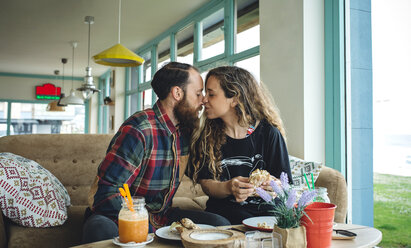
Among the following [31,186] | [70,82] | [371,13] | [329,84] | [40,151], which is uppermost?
[70,82]

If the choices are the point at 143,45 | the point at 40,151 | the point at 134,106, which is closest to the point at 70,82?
the point at 134,106

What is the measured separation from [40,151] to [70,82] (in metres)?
9.54

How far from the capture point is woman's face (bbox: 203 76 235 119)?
1.82 m

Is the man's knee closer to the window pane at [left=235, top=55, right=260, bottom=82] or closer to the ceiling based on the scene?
the window pane at [left=235, top=55, right=260, bottom=82]

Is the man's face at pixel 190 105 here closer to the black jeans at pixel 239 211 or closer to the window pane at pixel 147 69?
the black jeans at pixel 239 211

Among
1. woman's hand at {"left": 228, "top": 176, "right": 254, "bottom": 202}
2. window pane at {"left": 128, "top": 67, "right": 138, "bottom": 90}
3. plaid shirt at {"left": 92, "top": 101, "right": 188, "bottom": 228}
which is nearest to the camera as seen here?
woman's hand at {"left": 228, "top": 176, "right": 254, "bottom": 202}

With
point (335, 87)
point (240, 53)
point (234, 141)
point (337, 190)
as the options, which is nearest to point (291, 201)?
point (234, 141)

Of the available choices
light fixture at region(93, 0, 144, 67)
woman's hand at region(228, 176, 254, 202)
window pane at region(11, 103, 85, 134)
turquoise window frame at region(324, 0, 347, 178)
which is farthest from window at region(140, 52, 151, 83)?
woman's hand at region(228, 176, 254, 202)

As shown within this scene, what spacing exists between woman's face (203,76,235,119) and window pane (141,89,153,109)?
5418mm

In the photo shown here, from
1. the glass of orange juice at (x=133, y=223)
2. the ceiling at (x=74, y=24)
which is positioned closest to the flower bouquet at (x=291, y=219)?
the glass of orange juice at (x=133, y=223)

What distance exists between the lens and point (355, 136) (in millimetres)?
2854

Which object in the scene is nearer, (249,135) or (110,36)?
(249,135)

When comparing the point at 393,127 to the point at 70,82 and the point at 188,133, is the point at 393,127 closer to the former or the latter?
the point at 188,133

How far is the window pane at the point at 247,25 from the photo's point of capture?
13.4 ft
